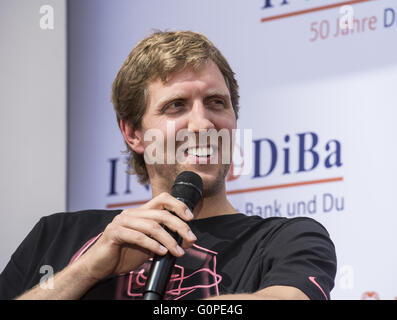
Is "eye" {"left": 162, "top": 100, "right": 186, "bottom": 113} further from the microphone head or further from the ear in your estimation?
the microphone head

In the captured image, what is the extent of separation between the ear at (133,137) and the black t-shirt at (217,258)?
0.72 feet

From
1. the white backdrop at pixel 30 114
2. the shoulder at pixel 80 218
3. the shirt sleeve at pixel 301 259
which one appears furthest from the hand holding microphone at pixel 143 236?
the white backdrop at pixel 30 114

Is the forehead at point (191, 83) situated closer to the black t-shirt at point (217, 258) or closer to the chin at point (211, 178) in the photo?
the chin at point (211, 178)

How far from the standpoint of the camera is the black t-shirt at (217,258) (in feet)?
4.07

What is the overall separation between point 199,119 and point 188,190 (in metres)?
0.33

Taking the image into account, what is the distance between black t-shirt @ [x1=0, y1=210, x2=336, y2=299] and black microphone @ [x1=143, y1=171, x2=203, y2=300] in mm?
197

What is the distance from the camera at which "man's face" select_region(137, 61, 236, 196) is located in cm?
151

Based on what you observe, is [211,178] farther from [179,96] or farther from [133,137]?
[133,137]

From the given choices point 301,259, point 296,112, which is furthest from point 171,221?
point 296,112

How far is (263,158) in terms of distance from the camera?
83.2 inches

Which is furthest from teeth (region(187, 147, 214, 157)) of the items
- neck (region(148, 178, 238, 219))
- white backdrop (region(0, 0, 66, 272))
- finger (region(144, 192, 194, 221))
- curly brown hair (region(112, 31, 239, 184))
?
white backdrop (region(0, 0, 66, 272))

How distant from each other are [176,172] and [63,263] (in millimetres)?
329
